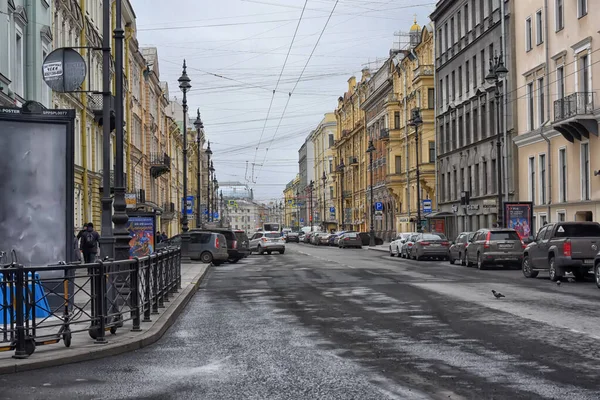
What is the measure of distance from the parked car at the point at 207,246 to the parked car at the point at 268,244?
1630cm

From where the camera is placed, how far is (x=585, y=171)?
3859cm

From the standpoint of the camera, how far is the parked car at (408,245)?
46.6m

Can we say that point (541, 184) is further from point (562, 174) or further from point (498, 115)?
point (498, 115)

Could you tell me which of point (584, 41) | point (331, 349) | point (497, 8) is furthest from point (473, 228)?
point (331, 349)

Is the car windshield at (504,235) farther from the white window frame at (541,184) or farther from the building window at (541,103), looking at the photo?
the building window at (541,103)

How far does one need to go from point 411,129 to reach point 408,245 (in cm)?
2817

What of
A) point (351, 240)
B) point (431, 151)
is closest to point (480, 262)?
point (431, 151)

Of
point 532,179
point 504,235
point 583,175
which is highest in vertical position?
point 532,179

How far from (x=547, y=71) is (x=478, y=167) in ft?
43.2

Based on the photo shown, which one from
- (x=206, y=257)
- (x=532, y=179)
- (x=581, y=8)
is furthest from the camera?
(x=532, y=179)

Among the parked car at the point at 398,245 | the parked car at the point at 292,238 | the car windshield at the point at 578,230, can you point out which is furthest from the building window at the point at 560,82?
the parked car at the point at 292,238

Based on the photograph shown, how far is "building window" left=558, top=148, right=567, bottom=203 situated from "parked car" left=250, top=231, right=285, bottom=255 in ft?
69.0

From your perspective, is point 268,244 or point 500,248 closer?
point 500,248

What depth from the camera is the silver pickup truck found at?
23609 mm
